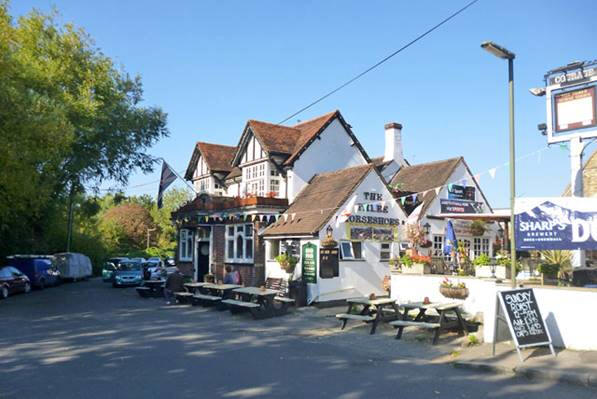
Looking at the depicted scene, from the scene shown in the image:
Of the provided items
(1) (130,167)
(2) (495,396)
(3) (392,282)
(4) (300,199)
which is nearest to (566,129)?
(3) (392,282)

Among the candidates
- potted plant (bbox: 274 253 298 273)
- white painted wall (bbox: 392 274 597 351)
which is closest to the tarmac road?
white painted wall (bbox: 392 274 597 351)

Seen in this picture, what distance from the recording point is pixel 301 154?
2341 cm

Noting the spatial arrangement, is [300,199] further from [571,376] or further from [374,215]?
[571,376]

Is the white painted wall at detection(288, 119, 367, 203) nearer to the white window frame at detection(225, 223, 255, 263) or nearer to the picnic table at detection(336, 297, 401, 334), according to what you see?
the white window frame at detection(225, 223, 255, 263)

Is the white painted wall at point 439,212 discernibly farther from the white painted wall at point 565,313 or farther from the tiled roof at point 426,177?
the white painted wall at point 565,313

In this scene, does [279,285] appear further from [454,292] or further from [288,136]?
[288,136]

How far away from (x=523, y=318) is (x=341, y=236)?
996 centimetres

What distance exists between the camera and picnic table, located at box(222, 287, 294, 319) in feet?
53.0

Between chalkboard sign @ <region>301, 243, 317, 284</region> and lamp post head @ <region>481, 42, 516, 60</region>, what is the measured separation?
9.89 meters

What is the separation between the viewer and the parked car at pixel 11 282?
78.6 ft

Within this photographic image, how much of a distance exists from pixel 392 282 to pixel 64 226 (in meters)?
37.7

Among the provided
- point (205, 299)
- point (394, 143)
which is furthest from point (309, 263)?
point (394, 143)

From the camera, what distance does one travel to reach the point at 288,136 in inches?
989

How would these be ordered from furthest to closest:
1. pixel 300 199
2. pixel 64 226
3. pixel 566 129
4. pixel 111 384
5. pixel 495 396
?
pixel 64 226 → pixel 300 199 → pixel 566 129 → pixel 111 384 → pixel 495 396
